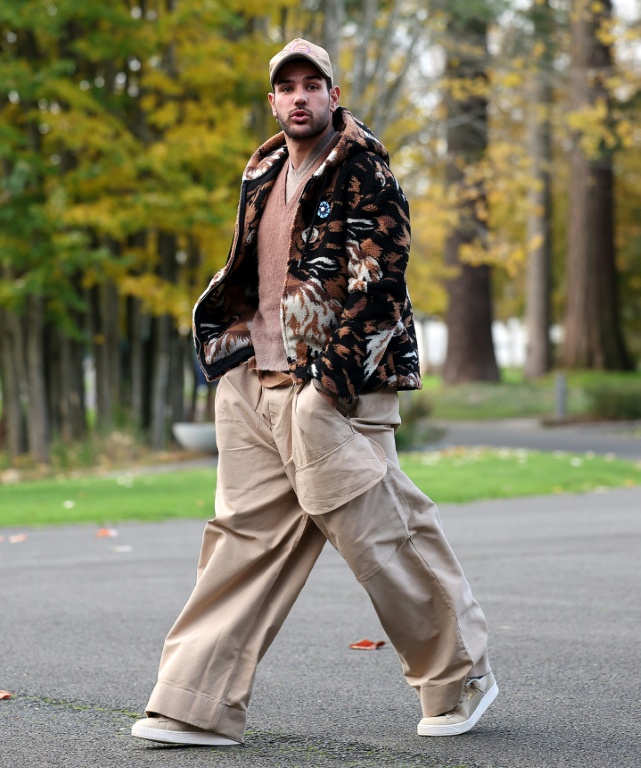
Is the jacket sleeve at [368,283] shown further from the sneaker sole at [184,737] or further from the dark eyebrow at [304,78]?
the sneaker sole at [184,737]

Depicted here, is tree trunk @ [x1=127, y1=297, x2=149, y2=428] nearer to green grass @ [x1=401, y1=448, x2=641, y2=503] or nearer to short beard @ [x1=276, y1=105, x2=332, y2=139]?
green grass @ [x1=401, y1=448, x2=641, y2=503]

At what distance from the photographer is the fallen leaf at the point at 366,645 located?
6.06 m

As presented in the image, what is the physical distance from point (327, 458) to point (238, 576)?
0.47 meters

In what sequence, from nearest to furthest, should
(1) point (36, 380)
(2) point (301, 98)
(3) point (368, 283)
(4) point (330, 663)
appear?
(3) point (368, 283) < (2) point (301, 98) < (4) point (330, 663) < (1) point (36, 380)

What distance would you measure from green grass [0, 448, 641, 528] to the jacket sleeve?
7.45m

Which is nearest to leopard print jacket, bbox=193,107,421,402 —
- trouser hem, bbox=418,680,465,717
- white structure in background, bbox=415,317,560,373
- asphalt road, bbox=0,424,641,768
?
trouser hem, bbox=418,680,465,717

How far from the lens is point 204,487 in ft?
46.4

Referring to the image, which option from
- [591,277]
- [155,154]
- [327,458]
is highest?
[155,154]

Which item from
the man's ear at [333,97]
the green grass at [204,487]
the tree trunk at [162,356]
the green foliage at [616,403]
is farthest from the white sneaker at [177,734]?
the green foliage at [616,403]

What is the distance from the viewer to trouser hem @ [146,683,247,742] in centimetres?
422

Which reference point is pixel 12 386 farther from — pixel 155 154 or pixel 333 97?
pixel 333 97

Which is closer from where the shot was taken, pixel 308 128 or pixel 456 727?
pixel 308 128

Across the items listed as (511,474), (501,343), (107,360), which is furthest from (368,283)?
(501,343)

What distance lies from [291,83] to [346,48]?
62.1 feet
